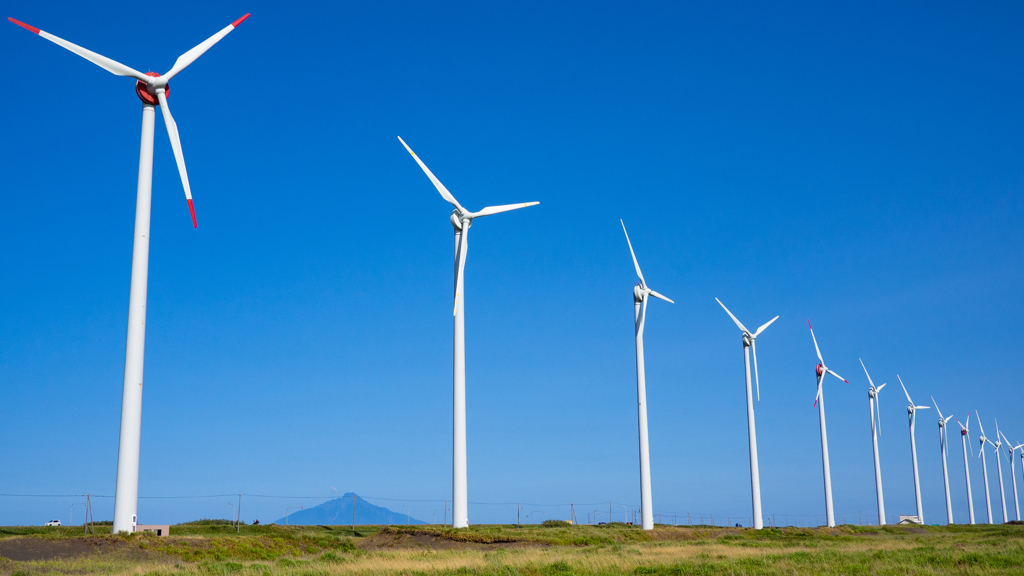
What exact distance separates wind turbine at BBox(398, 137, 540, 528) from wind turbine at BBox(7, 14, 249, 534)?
1822cm

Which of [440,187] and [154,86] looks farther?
[440,187]

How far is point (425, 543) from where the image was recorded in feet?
165

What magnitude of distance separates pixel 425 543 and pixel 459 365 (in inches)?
445

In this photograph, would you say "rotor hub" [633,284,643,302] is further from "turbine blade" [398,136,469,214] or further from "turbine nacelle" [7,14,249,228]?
"turbine nacelle" [7,14,249,228]

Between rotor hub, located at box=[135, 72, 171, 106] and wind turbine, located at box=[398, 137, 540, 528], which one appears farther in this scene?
wind turbine, located at box=[398, 137, 540, 528]

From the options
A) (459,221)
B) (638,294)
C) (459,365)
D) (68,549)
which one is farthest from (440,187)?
(68,549)

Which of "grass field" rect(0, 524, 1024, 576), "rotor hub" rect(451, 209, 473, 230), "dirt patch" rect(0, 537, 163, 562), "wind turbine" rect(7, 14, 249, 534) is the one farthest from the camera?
"rotor hub" rect(451, 209, 473, 230)

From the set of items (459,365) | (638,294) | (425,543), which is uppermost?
(638,294)

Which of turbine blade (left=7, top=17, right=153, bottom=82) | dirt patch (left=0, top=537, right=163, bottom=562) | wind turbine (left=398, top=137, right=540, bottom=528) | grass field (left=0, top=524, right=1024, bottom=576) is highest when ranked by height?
turbine blade (left=7, top=17, right=153, bottom=82)

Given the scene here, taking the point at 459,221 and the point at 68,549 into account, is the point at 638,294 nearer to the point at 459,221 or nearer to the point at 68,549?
the point at 459,221

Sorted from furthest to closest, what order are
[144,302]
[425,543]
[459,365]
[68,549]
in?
[459,365] → [425,543] → [144,302] → [68,549]

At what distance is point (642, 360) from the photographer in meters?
72.6

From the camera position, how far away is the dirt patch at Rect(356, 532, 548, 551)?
4922 centimetres

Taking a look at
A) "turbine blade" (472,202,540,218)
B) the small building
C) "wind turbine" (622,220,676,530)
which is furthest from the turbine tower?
the small building
